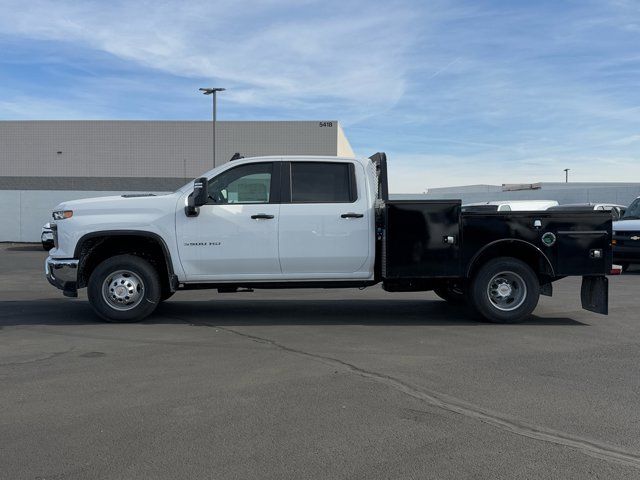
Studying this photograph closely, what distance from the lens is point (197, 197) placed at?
8.31 m

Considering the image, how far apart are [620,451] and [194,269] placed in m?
5.77

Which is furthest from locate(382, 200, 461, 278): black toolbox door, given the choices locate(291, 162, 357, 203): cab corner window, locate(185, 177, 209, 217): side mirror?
locate(185, 177, 209, 217): side mirror

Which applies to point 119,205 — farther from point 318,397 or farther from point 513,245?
point 513,245

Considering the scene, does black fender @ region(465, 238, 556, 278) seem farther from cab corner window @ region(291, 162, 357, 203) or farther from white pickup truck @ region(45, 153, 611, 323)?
cab corner window @ region(291, 162, 357, 203)

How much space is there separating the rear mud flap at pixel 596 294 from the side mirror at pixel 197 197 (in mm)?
5515

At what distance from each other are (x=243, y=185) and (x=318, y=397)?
405 cm

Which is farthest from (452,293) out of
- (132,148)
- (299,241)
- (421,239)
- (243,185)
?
(132,148)

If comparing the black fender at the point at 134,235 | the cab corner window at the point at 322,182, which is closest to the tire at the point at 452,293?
the cab corner window at the point at 322,182

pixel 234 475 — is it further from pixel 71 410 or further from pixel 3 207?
pixel 3 207

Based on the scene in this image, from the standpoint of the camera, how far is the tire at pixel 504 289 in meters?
8.72

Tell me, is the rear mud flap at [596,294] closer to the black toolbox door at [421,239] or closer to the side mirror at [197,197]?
the black toolbox door at [421,239]

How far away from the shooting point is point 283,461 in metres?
4.05

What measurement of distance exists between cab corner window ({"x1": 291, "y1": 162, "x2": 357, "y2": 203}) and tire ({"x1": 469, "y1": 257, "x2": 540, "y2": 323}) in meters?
2.11

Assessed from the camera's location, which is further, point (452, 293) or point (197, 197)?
point (452, 293)
